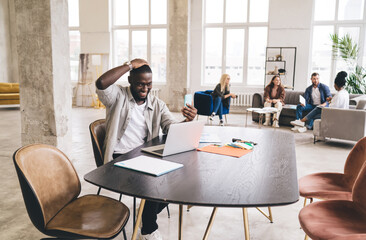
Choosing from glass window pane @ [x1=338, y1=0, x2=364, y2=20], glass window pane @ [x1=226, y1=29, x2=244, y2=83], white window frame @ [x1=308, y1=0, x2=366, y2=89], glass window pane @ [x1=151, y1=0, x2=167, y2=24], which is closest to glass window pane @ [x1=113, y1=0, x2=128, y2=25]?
glass window pane @ [x1=151, y1=0, x2=167, y2=24]

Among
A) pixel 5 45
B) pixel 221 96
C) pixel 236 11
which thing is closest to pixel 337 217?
pixel 221 96

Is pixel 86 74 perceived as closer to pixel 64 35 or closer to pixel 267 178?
pixel 64 35

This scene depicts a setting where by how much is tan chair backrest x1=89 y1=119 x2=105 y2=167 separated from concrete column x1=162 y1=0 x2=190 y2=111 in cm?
770

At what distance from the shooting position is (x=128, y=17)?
11508 millimetres

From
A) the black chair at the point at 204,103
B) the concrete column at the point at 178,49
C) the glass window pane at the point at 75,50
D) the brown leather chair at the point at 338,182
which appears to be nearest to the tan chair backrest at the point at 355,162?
the brown leather chair at the point at 338,182

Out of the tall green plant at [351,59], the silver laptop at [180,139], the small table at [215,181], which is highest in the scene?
the tall green plant at [351,59]

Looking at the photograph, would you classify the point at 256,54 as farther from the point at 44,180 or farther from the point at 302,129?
the point at 44,180

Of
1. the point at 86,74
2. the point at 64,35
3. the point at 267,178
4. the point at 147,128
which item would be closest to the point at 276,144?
the point at 267,178

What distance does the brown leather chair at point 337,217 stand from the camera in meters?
1.70

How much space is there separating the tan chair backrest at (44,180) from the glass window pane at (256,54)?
9.13 meters

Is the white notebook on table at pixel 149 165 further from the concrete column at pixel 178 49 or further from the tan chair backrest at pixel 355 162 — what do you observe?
the concrete column at pixel 178 49

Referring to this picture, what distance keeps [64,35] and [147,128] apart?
2.63m

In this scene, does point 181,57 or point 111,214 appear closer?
point 111,214

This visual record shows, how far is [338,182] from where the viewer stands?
244 centimetres
